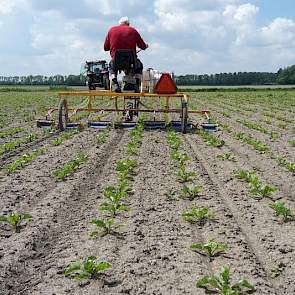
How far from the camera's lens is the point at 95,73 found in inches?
594

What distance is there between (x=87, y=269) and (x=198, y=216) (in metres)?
1.79

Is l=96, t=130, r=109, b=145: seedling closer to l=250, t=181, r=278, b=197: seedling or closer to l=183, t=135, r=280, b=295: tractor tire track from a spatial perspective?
l=183, t=135, r=280, b=295: tractor tire track

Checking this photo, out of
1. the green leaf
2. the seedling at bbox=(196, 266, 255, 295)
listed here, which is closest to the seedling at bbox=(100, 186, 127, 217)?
the green leaf

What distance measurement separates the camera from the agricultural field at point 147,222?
4.20 metres

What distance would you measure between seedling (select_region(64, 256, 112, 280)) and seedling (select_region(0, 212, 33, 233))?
1.33m

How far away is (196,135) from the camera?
12906 millimetres

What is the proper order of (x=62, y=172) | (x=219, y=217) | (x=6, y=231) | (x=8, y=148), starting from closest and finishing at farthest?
(x=6, y=231) → (x=219, y=217) → (x=62, y=172) → (x=8, y=148)

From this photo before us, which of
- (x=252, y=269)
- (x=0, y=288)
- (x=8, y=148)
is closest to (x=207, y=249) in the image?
(x=252, y=269)

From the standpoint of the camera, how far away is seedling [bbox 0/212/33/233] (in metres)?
5.53

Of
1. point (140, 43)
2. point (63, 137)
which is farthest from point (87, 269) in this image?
point (140, 43)

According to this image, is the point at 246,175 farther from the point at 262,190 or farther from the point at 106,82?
the point at 106,82

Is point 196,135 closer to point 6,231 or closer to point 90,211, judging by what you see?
point 90,211

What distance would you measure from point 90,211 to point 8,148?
5.23 m

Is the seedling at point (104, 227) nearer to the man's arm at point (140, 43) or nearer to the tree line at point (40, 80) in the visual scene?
the man's arm at point (140, 43)
